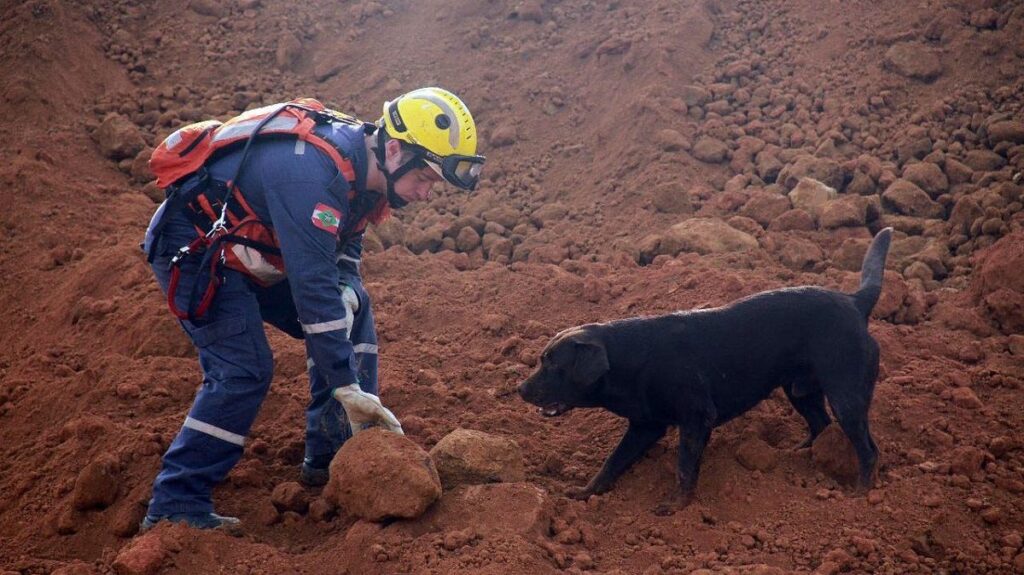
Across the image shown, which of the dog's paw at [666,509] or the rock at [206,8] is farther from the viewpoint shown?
the rock at [206,8]

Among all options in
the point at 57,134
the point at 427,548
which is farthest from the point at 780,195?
the point at 57,134

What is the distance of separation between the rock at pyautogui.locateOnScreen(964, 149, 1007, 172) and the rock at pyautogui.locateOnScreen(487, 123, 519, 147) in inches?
186

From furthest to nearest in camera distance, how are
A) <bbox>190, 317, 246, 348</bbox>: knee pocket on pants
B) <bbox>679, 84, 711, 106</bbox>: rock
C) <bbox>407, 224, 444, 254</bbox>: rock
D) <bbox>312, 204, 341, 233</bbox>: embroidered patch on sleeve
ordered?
1. <bbox>679, 84, 711, 106</bbox>: rock
2. <bbox>407, 224, 444, 254</bbox>: rock
3. <bbox>190, 317, 246, 348</bbox>: knee pocket on pants
4. <bbox>312, 204, 341, 233</bbox>: embroidered patch on sleeve

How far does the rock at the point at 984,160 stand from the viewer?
9.05m

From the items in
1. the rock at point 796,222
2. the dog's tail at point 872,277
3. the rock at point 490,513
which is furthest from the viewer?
the rock at point 796,222

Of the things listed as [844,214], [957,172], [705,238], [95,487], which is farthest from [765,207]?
[95,487]

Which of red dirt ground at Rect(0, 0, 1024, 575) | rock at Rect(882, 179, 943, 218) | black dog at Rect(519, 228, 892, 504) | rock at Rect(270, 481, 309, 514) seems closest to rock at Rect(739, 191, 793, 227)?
red dirt ground at Rect(0, 0, 1024, 575)

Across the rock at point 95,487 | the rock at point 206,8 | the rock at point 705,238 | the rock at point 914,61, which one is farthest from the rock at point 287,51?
the rock at point 95,487

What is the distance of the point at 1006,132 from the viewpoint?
9109 millimetres

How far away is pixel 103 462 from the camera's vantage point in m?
5.56

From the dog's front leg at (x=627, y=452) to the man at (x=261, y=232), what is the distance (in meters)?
1.28

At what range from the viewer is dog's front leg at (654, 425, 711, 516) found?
5402 mm

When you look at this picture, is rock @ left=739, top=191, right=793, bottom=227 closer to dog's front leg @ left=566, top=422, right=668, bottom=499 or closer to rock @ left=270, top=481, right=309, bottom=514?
dog's front leg @ left=566, top=422, right=668, bottom=499

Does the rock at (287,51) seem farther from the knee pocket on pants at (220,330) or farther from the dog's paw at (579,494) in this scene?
the dog's paw at (579,494)
